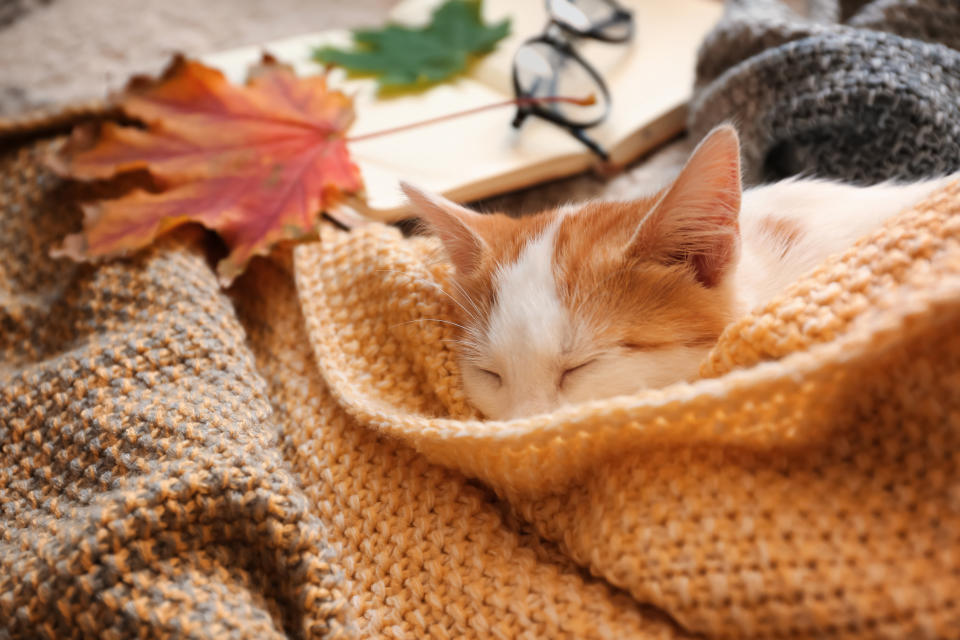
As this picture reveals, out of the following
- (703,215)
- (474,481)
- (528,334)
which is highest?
(703,215)

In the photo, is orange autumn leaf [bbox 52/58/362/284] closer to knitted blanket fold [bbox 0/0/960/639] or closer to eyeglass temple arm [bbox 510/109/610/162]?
knitted blanket fold [bbox 0/0/960/639]

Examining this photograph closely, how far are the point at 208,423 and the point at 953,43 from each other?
1083mm

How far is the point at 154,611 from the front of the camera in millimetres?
496

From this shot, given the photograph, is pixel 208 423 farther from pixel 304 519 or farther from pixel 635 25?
pixel 635 25

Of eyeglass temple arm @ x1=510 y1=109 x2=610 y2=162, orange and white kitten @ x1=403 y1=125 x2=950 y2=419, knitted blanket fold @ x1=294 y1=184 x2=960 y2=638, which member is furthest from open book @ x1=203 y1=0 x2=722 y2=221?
knitted blanket fold @ x1=294 y1=184 x2=960 y2=638

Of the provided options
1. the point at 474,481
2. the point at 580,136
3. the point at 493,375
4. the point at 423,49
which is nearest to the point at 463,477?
the point at 474,481

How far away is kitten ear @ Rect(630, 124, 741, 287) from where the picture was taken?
0.58m

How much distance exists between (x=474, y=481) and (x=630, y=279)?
241mm

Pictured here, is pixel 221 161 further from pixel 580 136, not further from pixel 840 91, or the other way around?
pixel 840 91

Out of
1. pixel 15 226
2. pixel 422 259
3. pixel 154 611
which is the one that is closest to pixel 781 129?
pixel 422 259

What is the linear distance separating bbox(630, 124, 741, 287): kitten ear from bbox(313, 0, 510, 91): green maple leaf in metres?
0.77

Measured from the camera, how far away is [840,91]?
0.81 m

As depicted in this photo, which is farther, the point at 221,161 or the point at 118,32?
the point at 118,32

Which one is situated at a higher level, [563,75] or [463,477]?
[563,75]
